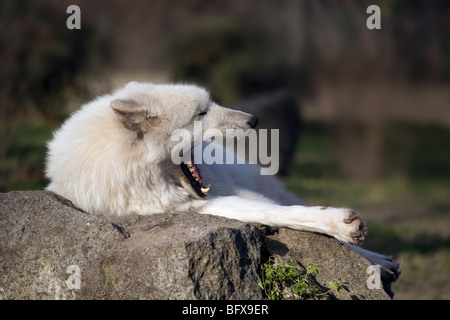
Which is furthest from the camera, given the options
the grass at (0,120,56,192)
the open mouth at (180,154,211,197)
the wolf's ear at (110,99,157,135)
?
the grass at (0,120,56,192)

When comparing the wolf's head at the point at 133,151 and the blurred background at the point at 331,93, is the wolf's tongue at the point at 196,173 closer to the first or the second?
the wolf's head at the point at 133,151

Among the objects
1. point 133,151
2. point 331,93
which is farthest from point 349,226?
point 331,93

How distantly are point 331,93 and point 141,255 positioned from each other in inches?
409

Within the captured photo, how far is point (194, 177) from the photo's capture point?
4.15 m

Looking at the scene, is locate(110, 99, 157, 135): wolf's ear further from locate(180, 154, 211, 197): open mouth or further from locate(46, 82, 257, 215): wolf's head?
locate(180, 154, 211, 197): open mouth

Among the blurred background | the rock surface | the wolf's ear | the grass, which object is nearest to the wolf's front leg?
the rock surface

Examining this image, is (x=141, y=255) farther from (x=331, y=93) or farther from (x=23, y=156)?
(x=331, y=93)

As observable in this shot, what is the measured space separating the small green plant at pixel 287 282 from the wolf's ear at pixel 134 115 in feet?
3.91

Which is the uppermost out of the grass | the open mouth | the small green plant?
the open mouth

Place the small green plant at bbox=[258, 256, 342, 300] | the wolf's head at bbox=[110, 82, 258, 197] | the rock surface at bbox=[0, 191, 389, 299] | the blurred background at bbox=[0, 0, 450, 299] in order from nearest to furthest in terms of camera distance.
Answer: the rock surface at bbox=[0, 191, 389, 299]
the small green plant at bbox=[258, 256, 342, 300]
the wolf's head at bbox=[110, 82, 258, 197]
the blurred background at bbox=[0, 0, 450, 299]

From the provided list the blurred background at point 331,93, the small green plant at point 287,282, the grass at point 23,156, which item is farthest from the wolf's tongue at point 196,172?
the blurred background at point 331,93

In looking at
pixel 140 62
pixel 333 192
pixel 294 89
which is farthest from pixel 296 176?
pixel 140 62

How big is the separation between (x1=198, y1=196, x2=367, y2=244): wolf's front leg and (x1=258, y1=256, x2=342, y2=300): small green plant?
0.86 ft

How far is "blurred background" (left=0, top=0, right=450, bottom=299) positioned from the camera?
12148 millimetres
